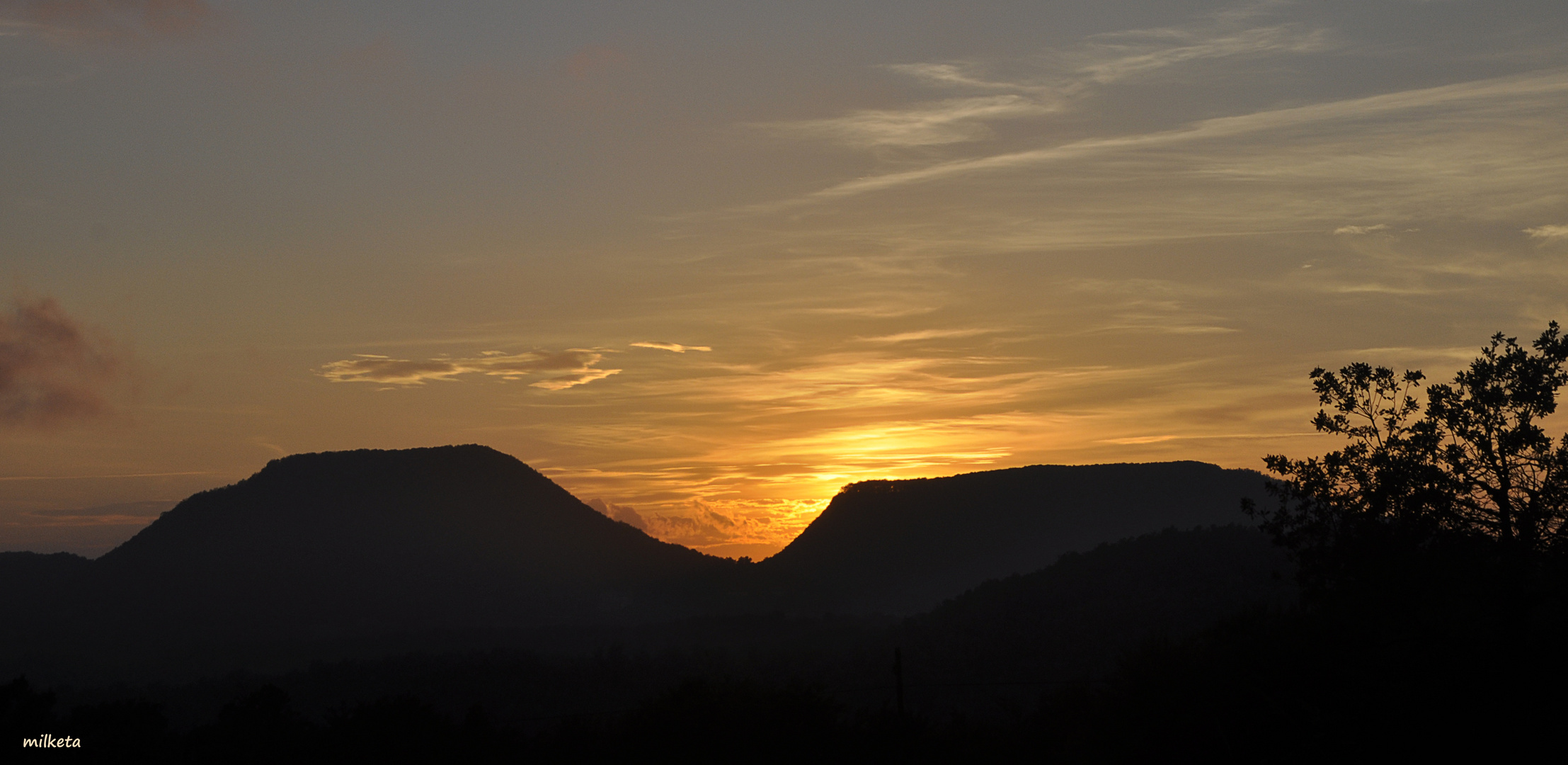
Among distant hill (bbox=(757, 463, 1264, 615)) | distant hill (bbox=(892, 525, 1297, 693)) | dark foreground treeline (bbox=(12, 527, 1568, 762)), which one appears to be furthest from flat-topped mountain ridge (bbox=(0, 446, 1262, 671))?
dark foreground treeline (bbox=(12, 527, 1568, 762))

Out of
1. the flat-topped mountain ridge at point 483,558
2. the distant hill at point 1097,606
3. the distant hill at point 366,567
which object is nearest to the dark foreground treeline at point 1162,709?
the distant hill at point 1097,606

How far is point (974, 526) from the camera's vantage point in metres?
172

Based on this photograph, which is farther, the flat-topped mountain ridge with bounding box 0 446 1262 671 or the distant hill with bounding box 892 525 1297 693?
the flat-topped mountain ridge with bounding box 0 446 1262 671

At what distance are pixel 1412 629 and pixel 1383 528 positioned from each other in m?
4.55

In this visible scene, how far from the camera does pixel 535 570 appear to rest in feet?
577

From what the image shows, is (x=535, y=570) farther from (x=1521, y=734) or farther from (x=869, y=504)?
(x=1521, y=734)

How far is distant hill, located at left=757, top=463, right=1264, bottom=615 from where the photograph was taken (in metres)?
158

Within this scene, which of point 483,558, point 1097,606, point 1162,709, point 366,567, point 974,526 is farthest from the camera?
point 483,558

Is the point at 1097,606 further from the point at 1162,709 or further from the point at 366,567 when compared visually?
the point at 366,567

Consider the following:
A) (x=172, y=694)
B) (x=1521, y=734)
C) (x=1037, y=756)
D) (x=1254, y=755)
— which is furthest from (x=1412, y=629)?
(x=172, y=694)

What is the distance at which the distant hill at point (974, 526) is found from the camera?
517ft

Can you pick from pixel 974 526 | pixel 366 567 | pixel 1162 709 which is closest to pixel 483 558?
pixel 366 567

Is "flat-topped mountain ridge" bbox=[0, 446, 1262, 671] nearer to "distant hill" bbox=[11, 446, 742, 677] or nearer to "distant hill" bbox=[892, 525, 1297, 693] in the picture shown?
"distant hill" bbox=[11, 446, 742, 677]

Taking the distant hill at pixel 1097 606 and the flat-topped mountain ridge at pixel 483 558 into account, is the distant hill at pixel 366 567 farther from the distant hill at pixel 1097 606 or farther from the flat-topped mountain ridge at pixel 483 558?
the distant hill at pixel 1097 606
